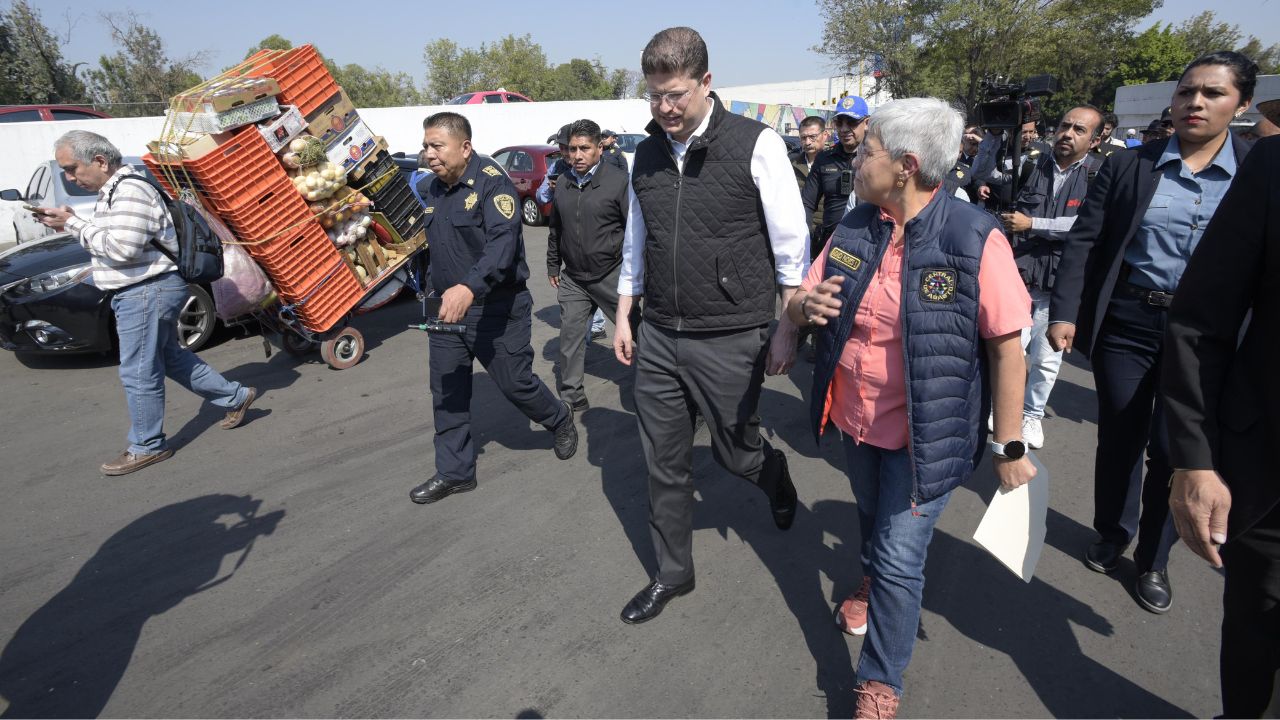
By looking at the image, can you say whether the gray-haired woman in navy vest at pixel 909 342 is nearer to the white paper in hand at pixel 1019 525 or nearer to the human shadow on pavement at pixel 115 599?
the white paper in hand at pixel 1019 525

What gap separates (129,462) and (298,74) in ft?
10.8

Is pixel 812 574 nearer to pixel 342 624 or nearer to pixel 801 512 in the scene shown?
pixel 801 512

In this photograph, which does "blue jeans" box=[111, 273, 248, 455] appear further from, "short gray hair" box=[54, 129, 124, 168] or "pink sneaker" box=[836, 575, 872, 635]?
"pink sneaker" box=[836, 575, 872, 635]

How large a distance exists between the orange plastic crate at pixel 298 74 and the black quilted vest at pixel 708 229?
13.9ft

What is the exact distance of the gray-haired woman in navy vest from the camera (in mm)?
2023

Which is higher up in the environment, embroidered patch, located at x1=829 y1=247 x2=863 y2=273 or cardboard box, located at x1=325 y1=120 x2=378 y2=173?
cardboard box, located at x1=325 y1=120 x2=378 y2=173

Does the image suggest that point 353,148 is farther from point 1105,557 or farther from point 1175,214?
point 1105,557

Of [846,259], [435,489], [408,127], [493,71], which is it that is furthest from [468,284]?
[493,71]

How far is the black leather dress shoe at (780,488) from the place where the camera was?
3.23m

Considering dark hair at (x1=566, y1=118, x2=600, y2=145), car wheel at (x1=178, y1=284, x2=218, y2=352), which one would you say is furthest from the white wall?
dark hair at (x1=566, y1=118, x2=600, y2=145)

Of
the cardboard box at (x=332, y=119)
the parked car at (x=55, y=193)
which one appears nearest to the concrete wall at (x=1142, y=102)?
the cardboard box at (x=332, y=119)

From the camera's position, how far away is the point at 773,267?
2879 mm

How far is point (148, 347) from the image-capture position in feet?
14.5

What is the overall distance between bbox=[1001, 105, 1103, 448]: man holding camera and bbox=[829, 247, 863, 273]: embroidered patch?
2.55 meters
